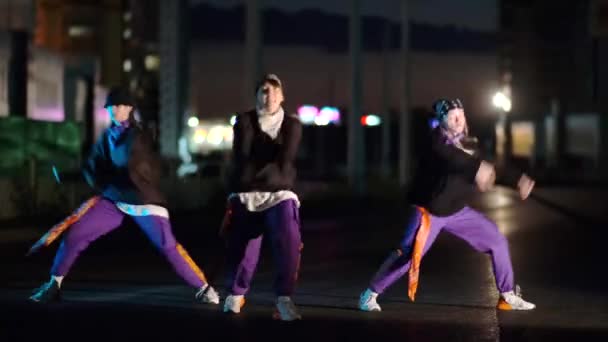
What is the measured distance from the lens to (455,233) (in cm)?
891

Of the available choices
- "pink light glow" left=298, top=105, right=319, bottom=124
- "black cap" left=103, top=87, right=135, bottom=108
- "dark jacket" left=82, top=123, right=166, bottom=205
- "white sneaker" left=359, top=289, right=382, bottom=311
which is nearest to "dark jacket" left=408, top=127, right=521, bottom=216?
"white sneaker" left=359, top=289, right=382, bottom=311

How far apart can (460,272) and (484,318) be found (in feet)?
11.9

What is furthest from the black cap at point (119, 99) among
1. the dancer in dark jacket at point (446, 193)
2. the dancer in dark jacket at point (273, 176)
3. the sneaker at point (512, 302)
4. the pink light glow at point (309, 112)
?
the pink light glow at point (309, 112)

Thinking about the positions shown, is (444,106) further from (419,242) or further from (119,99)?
(119,99)

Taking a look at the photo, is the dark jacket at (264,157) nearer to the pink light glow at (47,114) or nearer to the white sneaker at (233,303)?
the white sneaker at (233,303)

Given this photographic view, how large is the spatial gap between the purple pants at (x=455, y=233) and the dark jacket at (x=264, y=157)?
3.43ft

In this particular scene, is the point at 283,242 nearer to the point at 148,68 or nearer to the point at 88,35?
the point at 88,35

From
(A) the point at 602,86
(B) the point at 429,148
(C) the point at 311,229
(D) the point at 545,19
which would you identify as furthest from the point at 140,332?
(D) the point at 545,19

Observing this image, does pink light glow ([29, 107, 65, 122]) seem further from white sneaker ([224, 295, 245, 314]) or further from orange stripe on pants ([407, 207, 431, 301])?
orange stripe on pants ([407, 207, 431, 301])

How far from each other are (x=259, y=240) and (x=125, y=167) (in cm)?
116

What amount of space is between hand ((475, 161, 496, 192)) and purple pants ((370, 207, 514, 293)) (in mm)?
233

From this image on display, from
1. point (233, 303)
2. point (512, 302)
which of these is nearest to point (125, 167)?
point (233, 303)

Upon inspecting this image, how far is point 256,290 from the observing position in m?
10.5

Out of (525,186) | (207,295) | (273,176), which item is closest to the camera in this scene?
(273,176)
